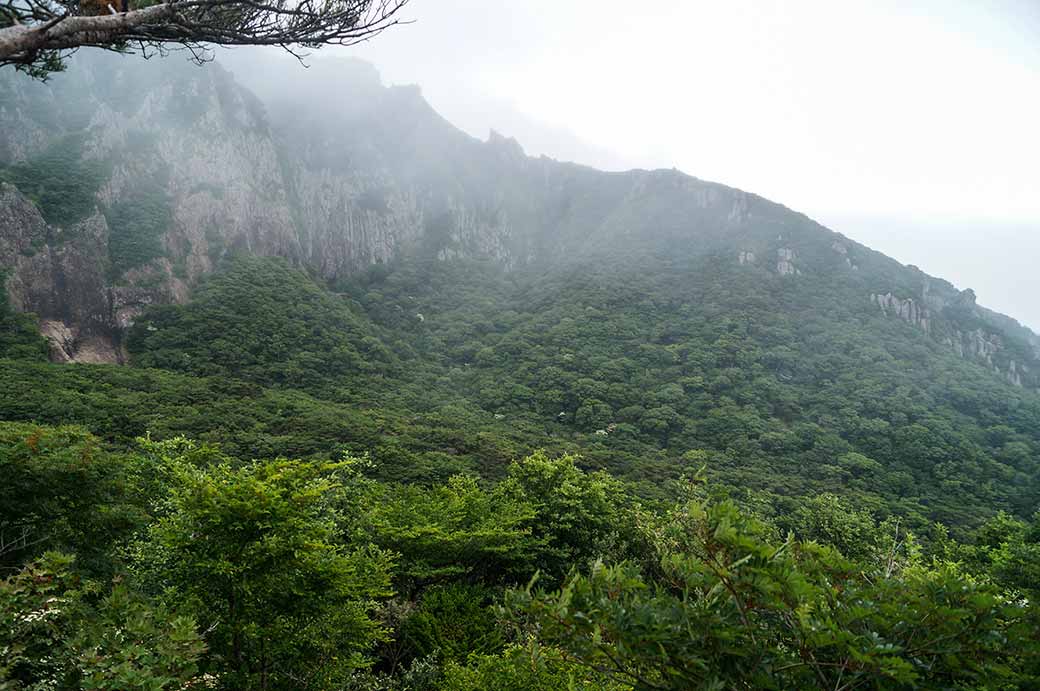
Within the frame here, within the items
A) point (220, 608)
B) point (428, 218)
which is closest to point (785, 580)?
point (220, 608)

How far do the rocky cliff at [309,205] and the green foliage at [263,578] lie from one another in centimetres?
5511

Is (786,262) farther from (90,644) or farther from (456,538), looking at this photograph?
(90,644)

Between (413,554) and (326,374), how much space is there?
4867 cm

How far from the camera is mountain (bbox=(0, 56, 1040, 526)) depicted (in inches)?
1666

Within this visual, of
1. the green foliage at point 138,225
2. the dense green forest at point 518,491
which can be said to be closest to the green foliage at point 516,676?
the dense green forest at point 518,491

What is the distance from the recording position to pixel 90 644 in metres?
4.53

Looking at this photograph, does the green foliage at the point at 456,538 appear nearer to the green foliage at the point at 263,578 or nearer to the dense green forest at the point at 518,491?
the dense green forest at the point at 518,491

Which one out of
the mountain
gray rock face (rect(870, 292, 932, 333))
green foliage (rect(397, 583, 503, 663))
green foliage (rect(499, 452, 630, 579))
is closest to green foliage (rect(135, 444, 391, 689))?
green foliage (rect(397, 583, 503, 663))

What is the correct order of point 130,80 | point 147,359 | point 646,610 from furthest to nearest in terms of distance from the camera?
point 130,80
point 147,359
point 646,610

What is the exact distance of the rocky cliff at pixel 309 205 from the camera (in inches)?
2180

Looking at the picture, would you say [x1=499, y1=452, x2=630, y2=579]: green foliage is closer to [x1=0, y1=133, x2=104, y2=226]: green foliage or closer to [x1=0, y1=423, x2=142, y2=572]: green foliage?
[x1=0, y1=423, x2=142, y2=572]: green foliage

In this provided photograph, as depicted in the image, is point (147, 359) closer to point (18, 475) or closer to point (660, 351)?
point (18, 475)

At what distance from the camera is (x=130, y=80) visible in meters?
79.1

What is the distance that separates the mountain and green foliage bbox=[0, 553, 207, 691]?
90.7 ft
